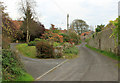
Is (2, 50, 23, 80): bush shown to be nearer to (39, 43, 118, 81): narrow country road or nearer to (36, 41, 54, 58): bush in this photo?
(39, 43, 118, 81): narrow country road

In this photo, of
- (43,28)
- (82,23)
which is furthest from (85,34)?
(43,28)

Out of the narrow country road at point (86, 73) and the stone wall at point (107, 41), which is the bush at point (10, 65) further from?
the stone wall at point (107, 41)

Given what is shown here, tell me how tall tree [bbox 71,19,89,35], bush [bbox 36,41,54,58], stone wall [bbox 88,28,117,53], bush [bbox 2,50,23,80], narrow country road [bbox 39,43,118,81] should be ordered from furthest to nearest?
tall tree [bbox 71,19,89,35], bush [bbox 36,41,54,58], stone wall [bbox 88,28,117,53], narrow country road [bbox 39,43,118,81], bush [bbox 2,50,23,80]

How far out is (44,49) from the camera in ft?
49.1

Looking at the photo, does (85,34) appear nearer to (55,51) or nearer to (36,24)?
(36,24)

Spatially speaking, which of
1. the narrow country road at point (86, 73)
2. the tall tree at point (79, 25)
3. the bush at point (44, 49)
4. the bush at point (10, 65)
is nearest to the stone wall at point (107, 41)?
the narrow country road at point (86, 73)

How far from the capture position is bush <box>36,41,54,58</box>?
1486 cm

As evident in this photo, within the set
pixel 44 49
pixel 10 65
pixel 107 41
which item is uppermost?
pixel 107 41

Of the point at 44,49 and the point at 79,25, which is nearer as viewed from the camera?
the point at 44,49

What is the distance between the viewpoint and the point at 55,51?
614 inches

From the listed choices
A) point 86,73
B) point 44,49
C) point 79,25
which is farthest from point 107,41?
point 79,25

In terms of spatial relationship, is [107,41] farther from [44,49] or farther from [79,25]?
[79,25]

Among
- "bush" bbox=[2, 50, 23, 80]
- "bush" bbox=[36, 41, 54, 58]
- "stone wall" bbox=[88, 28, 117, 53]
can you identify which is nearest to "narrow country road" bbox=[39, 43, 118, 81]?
"bush" bbox=[2, 50, 23, 80]

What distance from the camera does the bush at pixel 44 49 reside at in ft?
48.8
